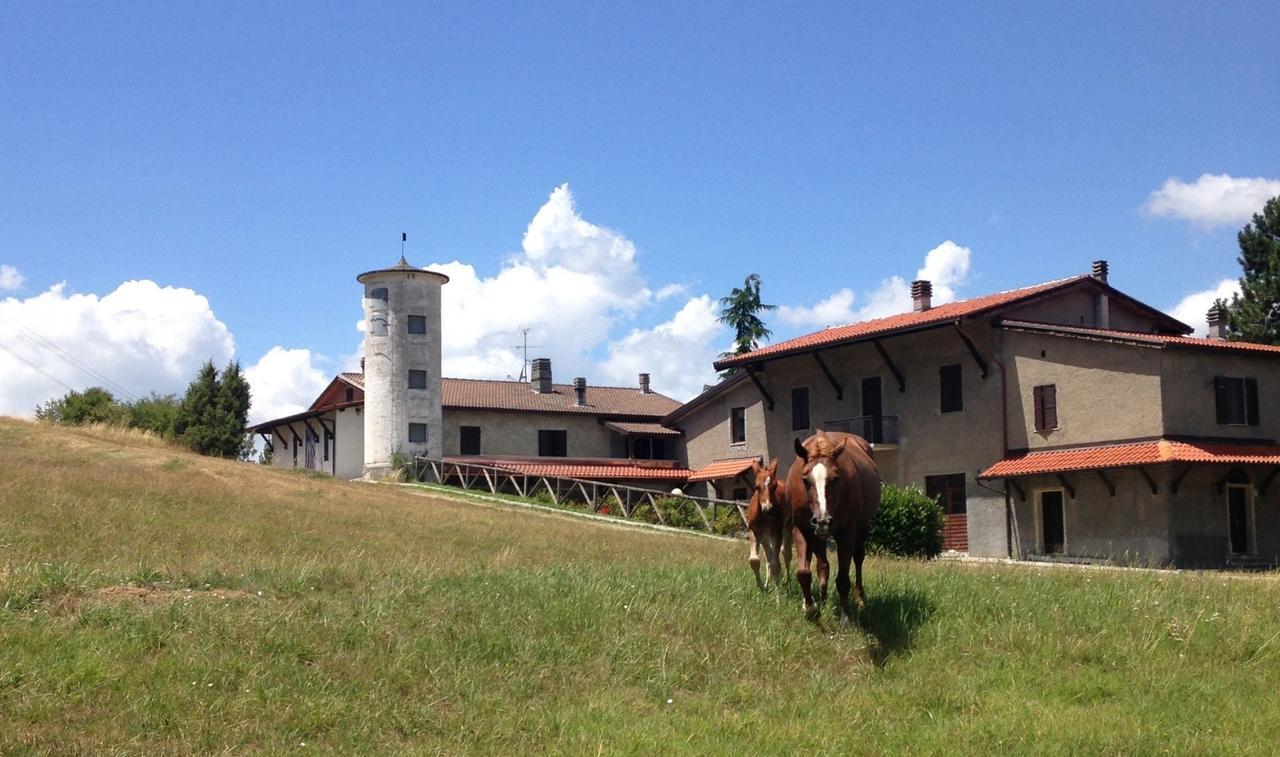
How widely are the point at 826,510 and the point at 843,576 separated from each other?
1039 millimetres

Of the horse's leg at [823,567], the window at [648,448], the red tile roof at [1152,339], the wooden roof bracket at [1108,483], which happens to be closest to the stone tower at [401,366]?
the window at [648,448]

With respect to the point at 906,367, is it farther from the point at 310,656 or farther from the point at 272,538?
the point at 310,656

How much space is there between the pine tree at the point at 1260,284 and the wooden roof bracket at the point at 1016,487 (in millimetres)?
21735

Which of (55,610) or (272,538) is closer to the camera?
(55,610)

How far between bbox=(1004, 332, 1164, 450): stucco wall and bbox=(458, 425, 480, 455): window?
95.0ft

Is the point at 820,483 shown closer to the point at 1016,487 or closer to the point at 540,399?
the point at 1016,487

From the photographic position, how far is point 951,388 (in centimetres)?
4159

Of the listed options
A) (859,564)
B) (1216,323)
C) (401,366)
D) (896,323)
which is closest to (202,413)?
(401,366)

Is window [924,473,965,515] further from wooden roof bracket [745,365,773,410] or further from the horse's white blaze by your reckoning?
the horse's white blaze

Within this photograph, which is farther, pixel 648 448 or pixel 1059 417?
pixel 648 448

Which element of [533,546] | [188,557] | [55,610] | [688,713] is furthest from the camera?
[533,546]

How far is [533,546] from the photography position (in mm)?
26531

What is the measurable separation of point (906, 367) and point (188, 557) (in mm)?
29976

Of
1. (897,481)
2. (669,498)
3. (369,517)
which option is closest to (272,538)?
(369,517)
